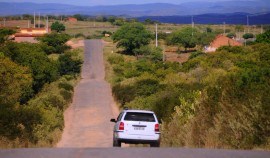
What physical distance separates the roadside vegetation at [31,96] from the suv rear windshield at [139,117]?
444cm

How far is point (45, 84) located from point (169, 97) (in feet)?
102

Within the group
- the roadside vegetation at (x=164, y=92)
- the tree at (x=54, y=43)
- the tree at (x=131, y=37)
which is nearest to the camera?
the roadside vegetation at (x=164, y=92)

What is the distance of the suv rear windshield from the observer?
23.7m

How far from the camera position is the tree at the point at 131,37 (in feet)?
351

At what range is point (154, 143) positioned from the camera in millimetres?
23594

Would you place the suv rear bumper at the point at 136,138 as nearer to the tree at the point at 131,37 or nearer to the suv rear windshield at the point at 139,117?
the suv rear windshield at the point at 139,117

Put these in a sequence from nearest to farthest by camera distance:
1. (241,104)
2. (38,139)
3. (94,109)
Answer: (241,104), (38,139), (94,109)

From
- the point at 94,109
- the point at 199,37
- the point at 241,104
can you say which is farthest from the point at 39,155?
the point at 199,37

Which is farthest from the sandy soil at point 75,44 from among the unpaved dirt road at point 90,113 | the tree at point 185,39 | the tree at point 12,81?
the tree at point 12,81

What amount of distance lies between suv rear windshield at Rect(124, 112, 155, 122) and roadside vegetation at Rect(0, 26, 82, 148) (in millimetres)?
4437

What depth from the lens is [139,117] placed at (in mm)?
23766

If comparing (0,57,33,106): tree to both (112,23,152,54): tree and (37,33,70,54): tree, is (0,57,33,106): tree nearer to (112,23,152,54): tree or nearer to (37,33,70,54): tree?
(37,33,70,54): tree

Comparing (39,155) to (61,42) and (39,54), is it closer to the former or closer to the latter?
(39,54)

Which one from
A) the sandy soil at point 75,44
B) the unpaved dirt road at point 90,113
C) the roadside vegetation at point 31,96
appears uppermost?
the sandy soil at point 75,44
